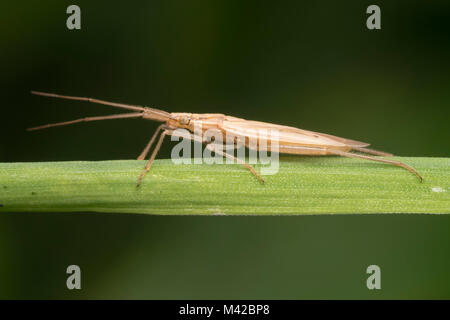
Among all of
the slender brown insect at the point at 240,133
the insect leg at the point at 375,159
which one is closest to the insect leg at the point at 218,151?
the slender brown insect at the point at 240,133

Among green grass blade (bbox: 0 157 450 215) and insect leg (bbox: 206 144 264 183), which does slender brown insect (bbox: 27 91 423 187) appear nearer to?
insect leg (bbox: 206 144 264 183)

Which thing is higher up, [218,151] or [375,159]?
[218,151]

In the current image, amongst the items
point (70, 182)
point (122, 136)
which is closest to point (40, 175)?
point (70, 182)

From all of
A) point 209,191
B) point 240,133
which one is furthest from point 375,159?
point 209,191

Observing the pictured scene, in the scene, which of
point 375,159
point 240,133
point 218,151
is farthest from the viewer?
point 240,133

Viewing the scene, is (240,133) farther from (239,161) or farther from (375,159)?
(375,159)

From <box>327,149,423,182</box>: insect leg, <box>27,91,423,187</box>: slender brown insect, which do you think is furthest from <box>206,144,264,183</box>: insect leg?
<box>327,149,423,182</box>: insect leg

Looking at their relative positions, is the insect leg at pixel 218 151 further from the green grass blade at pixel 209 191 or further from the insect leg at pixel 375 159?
the insect leg at pixel 375 159

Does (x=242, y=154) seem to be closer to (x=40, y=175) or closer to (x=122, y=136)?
(x=122, y=136)

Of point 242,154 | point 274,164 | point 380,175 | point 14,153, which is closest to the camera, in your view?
point 380,175
